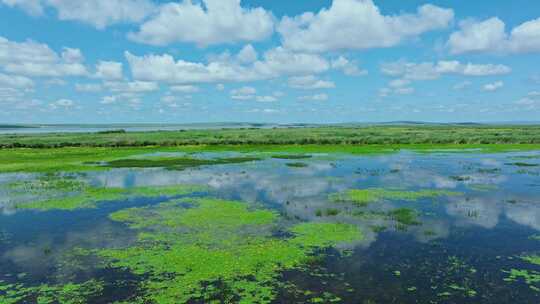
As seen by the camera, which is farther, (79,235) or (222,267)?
(79,235)

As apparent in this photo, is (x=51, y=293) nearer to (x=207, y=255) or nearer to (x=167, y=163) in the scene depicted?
(x=207, y=255)

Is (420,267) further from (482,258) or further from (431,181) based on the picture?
(431,181)

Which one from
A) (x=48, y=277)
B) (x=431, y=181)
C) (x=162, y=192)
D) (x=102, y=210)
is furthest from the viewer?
(x=431, y=181)

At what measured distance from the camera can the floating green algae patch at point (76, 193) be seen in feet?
83.4

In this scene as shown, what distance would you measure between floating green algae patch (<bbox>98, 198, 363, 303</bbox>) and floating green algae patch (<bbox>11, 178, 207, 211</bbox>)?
15.7 feet

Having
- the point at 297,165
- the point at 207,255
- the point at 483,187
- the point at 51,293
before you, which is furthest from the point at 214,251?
the point at 297,165

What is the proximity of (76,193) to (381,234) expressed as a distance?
23297mm

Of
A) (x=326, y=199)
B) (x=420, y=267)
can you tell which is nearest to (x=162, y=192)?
(x=326, y=199)

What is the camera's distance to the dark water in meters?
12.7

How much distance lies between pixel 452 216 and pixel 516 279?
8.63m

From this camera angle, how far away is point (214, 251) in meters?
16.3

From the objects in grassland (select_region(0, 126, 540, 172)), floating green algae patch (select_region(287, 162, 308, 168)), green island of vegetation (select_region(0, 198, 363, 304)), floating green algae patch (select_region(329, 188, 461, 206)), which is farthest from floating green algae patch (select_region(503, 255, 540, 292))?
grassland (select_region(0, 126, 540, 172))

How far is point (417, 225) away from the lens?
19781 mm

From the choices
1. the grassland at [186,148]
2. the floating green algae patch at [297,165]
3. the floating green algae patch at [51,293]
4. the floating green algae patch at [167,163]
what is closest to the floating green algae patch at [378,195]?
the floating green algae patch at [297,165]
